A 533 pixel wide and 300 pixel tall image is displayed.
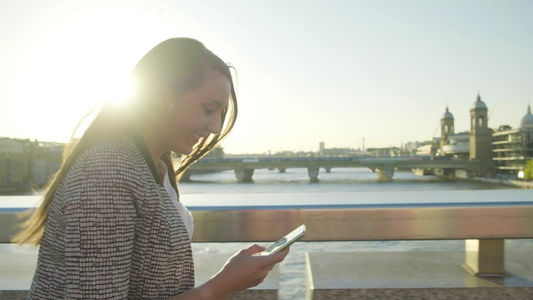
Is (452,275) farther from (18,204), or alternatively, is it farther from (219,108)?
(18,204)

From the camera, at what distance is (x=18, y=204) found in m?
1.31

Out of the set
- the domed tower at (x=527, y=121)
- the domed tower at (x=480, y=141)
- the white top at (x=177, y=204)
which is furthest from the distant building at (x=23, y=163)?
the domed tower at (x=527, y=121)

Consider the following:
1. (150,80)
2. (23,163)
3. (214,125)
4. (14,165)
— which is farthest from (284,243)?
(23,163)

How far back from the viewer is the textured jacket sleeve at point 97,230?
0.54 m

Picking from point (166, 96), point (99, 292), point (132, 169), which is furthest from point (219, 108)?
point (99, 292)

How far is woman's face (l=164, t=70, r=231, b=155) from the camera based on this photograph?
0.69m

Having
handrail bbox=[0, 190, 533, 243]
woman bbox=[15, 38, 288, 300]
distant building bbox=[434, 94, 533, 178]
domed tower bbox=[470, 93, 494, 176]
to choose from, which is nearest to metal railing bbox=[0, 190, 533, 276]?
handrail bbox=[0, 190, 533, 243]

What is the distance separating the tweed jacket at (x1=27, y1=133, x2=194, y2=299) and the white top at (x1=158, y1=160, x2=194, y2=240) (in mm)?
88

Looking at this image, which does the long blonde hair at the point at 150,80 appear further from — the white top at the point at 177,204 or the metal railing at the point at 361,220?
the metal railing at the point at 361,220

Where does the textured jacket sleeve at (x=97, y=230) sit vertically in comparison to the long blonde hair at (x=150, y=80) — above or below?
below

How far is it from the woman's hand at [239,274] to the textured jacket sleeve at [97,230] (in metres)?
0.12

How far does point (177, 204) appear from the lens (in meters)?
0.77

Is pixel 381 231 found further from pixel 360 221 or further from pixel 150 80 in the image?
pixel 150 80

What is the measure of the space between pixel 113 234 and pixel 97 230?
2 cm
